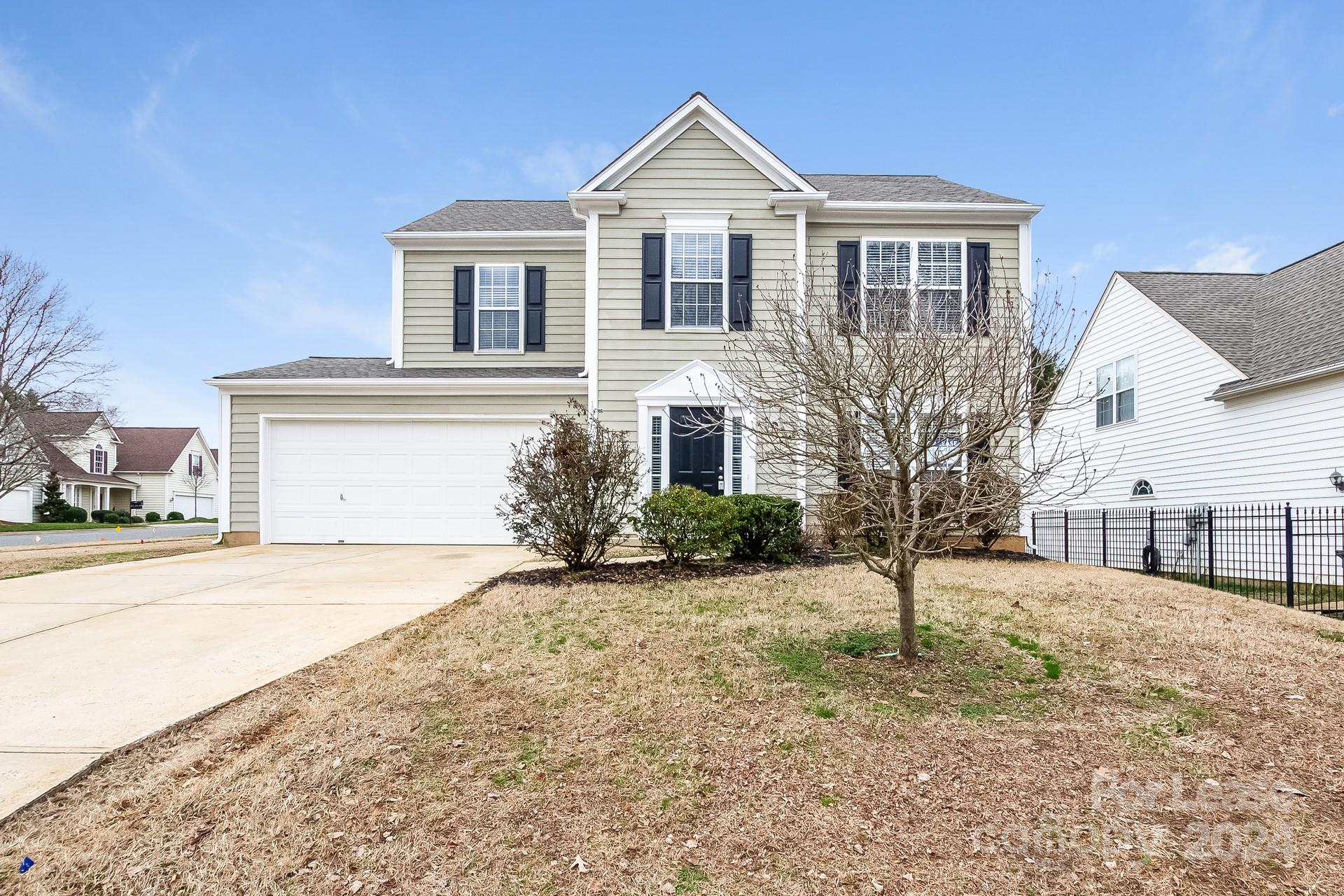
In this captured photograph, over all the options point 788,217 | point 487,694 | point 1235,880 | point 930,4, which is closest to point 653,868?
point 487,694

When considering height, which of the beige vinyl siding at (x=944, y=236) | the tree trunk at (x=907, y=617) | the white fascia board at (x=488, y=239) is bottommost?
the tree trunk at (x=907, y=617)

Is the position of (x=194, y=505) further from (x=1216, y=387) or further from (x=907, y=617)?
(x=1216, y=387)

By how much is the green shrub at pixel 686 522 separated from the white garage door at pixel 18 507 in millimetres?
38859

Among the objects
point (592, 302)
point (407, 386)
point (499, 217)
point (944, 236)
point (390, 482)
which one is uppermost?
point (499, 217)

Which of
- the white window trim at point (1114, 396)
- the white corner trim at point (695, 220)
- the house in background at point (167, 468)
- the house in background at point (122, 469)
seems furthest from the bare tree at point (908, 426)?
the house in background at point (167, 468)

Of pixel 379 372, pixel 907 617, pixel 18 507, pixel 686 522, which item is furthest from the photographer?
pixel 18 507

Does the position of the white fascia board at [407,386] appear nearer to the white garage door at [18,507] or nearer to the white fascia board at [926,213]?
the white fascia board at [926,213]

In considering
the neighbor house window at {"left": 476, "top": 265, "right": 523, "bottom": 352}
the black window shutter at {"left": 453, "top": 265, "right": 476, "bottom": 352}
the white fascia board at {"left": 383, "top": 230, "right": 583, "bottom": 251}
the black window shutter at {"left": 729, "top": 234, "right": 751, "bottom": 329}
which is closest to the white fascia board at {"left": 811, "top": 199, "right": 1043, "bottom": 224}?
the black window shutter at {"left": 729, "top": 234, "right": 751, "bottom": 329}

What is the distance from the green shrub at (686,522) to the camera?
8531 mm

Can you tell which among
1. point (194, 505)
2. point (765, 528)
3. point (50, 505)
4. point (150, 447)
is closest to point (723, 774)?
point (765, 528)

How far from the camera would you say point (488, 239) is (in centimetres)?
1406

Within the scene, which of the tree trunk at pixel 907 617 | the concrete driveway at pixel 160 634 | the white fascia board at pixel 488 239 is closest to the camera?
the concrete driveway at pixel 160 634

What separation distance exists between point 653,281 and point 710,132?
9.52 feet

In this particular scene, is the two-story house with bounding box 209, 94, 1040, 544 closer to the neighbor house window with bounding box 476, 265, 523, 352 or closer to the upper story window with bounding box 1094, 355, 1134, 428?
the neighbor house window with bounding box 476, 265, 523, 352
